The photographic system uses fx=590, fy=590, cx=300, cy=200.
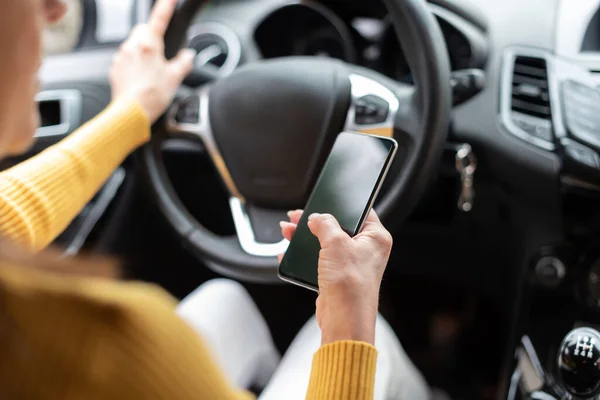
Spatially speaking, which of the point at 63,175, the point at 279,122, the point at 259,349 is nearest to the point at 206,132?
the point at 279,122

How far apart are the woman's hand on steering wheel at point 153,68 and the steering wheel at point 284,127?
16 millimetres

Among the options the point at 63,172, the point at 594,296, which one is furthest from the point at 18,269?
the point at 594,296

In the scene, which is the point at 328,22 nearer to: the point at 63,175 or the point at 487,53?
the point at 487,53

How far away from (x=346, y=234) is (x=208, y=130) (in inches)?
15.4

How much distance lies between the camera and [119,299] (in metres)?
0.36

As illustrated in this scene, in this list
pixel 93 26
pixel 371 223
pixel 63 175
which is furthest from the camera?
pixel 93 26

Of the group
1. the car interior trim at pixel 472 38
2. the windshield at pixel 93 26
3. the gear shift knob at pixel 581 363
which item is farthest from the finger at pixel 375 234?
the windshield at pixel 93 26

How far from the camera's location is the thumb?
93 cm

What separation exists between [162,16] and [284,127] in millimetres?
268

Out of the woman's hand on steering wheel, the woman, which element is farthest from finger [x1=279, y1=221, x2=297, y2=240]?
the woman's hand on steering wheel

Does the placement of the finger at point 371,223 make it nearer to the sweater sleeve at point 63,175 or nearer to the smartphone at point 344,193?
the smartphone at point 344,193

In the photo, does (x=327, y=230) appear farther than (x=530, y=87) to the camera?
No

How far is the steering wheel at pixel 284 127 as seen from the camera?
29.1 inches

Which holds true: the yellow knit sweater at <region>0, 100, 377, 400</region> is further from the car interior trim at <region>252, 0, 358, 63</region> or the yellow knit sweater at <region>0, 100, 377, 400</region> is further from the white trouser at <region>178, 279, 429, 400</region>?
the car interior trim at <region>252, 0, 358, 63</region>
